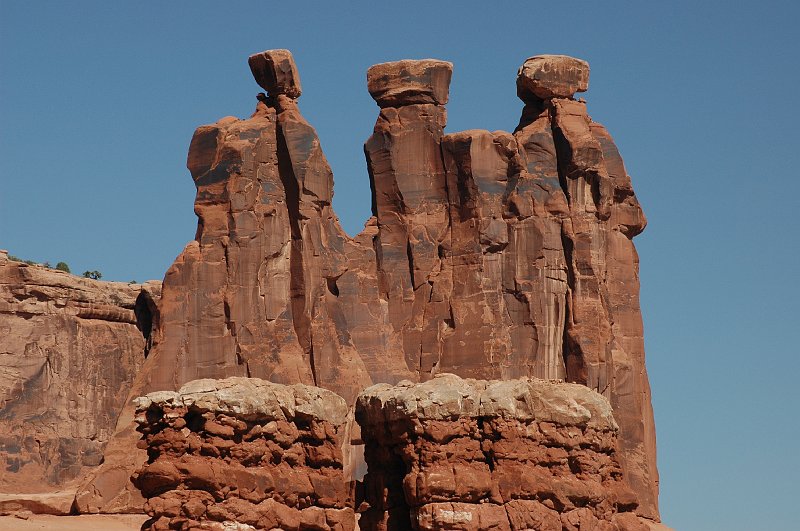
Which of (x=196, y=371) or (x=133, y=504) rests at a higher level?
(x=196, y=371)

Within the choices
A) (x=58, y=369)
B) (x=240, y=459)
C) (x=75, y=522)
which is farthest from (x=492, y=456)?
(x=58, y=369)

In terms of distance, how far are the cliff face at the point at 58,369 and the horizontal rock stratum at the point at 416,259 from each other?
219 cm

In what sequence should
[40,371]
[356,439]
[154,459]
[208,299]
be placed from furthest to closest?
1. [40,371]
2. [208,299]
3. [356,439]
4. [154,459]

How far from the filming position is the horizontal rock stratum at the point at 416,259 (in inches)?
2517

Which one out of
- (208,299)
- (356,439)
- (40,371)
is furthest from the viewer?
(40,371)

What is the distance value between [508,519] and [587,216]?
33.5 m

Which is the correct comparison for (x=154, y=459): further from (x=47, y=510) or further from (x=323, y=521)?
(x=47, y=510)

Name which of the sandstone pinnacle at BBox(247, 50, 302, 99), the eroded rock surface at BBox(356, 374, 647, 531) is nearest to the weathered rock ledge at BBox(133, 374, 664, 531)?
the eroded rock surface at BBox(356, 374, 647, 531)

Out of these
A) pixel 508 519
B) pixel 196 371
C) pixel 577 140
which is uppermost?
pixel 577 140

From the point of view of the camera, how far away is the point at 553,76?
67750 millimetres

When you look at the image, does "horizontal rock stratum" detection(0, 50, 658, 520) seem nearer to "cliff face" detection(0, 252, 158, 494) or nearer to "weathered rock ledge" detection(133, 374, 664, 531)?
"cliff face" detection(0, 252, 158, 494)

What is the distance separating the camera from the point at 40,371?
227 feet

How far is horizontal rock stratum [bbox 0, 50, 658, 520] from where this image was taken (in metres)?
63.9

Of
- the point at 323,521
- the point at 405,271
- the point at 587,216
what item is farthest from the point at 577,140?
the point at 323,521
